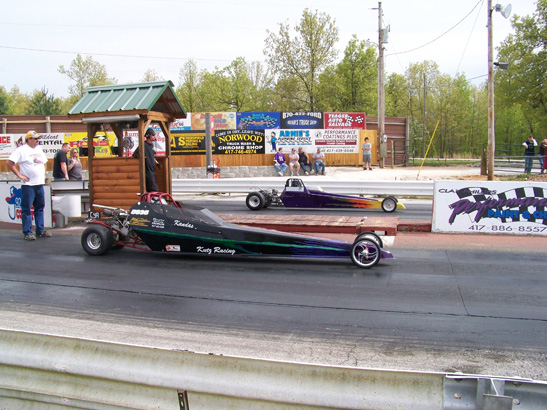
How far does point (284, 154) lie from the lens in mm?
28391

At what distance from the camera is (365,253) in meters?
7.72

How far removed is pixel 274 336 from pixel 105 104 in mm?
8250

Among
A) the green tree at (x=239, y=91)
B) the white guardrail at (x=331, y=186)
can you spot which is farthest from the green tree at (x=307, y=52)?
the white guardrail at (x=331, y=186)

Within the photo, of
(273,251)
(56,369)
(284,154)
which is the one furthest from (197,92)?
(56,369)

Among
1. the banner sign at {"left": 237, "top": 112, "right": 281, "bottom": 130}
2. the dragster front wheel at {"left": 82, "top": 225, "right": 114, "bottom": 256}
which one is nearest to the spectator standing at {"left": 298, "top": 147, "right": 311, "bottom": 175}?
the banner sign at {"left": 237, "top": 112, "right": 281, "bottom": 130}

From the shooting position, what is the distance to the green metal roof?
11273 mm

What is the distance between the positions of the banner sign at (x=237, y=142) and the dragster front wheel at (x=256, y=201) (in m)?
12.8

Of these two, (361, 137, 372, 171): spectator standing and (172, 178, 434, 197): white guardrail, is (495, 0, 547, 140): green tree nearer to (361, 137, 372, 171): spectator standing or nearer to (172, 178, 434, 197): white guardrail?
(361, 137, 372, 171): spectator standing

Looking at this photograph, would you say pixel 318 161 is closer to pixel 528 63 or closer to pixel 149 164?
pixel 149 164

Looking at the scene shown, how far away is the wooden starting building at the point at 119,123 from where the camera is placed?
1125 cm

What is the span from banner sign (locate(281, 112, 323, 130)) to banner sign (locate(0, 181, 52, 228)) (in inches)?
748

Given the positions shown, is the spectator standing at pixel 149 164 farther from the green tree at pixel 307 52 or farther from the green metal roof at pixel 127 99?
the green tree at pixel 307 52

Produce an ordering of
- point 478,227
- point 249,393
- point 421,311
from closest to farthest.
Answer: point 249,393
point 421,311
point 478,227

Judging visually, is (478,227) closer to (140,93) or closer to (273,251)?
(273,251)
